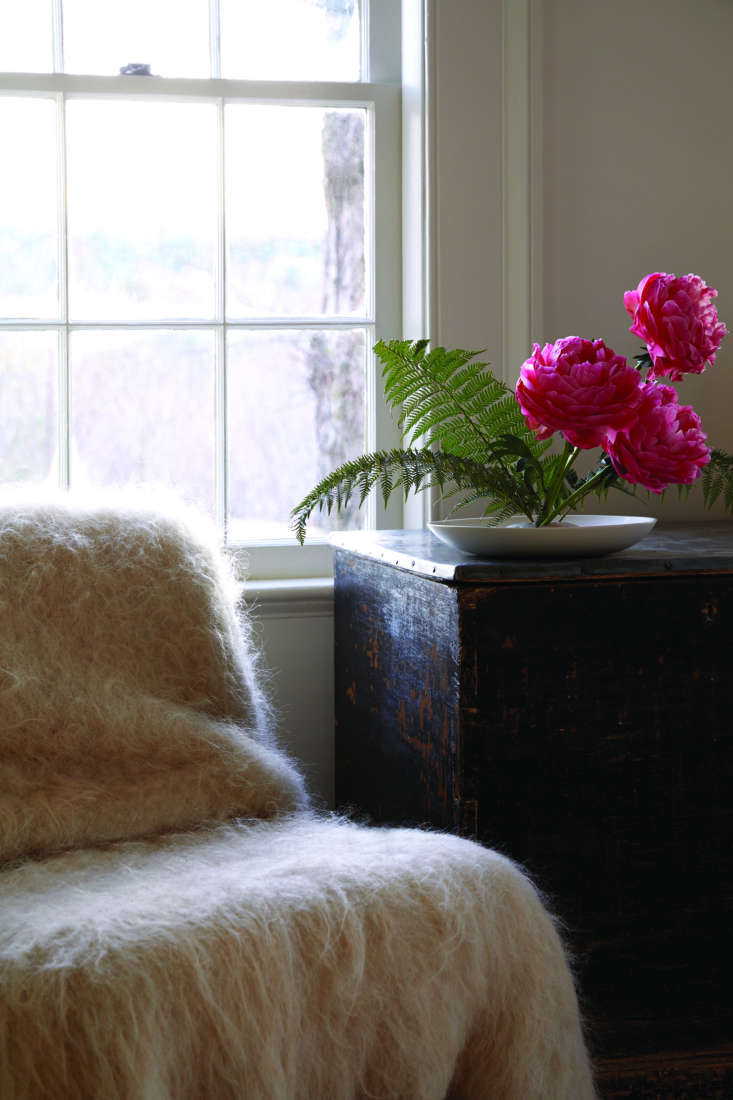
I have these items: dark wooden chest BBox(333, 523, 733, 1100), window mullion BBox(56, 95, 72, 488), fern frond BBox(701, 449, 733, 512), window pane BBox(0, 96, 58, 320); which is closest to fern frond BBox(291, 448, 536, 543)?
dark wooden chest BBox(333, 523, 733, 1100)

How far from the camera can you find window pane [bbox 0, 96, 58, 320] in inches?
72.7

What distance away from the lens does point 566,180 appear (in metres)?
1.88

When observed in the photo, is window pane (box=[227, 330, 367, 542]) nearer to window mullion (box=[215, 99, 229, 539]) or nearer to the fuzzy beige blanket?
window mullion (box=[215, 99, 229, 539])

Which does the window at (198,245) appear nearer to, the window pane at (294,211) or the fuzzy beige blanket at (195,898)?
the window pane at (294,211)

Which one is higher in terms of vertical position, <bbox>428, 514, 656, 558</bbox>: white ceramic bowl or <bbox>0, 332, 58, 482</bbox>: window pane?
<bbox>0, 332, 58, 482</bbox>: window pane

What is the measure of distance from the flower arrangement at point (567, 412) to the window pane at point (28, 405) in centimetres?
64

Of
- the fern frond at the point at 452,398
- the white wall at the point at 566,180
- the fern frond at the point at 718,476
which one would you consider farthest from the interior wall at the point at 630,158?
the fern frond at the point at 452,398

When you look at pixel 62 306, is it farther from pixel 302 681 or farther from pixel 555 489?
pixel 555 489

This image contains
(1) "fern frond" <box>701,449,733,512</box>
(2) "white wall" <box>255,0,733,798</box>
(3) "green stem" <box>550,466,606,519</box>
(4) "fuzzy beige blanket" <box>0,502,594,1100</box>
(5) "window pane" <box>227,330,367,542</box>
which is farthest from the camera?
(5) "window pane" <box>227,330,367,542</box>

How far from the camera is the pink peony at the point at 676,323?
126 centimetres

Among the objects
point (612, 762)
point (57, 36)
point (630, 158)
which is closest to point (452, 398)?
point (612, 762)

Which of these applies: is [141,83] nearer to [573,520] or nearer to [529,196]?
[529,196]

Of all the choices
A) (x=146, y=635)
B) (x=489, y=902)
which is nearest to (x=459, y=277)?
(x=146, y=635)

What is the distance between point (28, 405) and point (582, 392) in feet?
3.51
